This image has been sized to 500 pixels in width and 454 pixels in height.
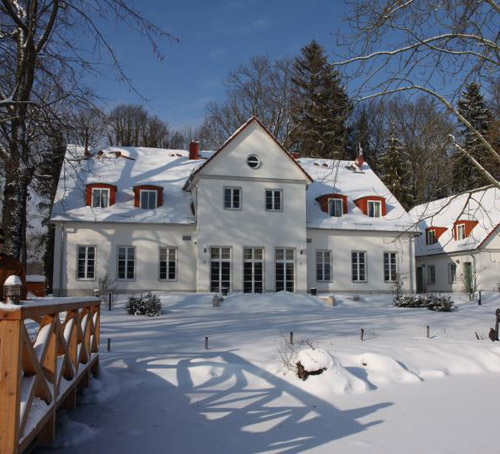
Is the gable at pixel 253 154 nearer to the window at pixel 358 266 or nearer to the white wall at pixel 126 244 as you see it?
the white wall at pixel 126 244

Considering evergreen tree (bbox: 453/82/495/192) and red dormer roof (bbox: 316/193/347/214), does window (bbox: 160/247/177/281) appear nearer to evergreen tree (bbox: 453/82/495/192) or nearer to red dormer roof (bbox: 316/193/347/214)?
red dormer roof (bbox: 316/193/347/214)

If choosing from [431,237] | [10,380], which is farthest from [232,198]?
[10,380]

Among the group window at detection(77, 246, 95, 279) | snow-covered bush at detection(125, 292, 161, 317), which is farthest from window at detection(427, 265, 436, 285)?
snow-covered bush at detection(125, 292, 161, 317)

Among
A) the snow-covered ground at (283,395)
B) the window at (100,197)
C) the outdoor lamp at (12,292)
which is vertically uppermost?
the window at (100,197)

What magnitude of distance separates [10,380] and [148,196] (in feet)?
81.3

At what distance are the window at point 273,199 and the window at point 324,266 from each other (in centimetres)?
360

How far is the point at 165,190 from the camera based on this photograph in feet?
97.7

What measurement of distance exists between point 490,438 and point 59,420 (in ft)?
18.0

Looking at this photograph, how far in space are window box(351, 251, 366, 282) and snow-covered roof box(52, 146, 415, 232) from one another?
1.56m

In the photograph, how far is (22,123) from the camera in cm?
1066

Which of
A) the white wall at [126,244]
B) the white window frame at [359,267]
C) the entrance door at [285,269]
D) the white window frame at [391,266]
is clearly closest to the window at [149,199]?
the white wall at [126,244]

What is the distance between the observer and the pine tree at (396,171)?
44281 millimetres

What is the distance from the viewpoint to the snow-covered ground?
6.36 m

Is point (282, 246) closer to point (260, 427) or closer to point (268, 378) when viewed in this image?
point (268, 378)
